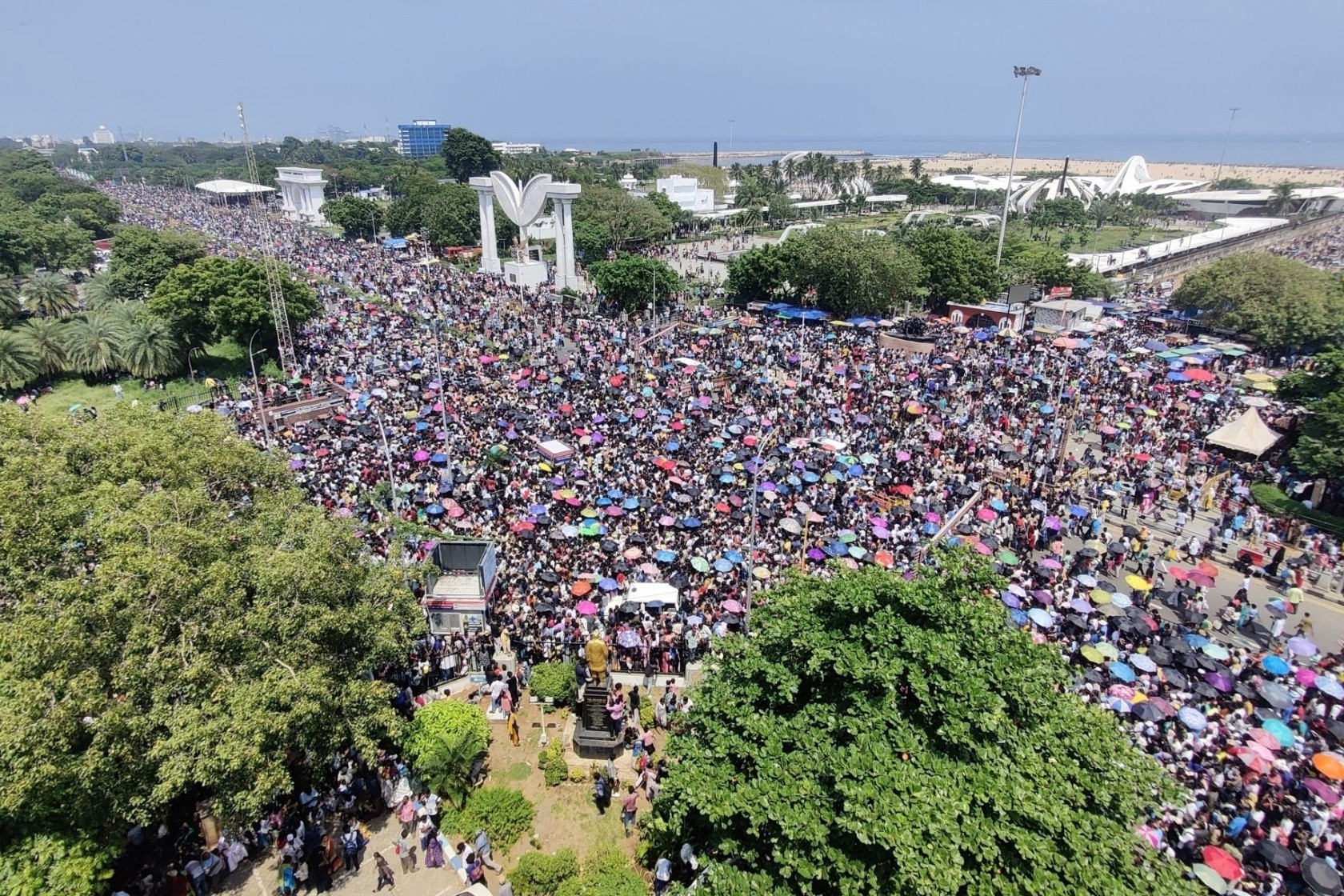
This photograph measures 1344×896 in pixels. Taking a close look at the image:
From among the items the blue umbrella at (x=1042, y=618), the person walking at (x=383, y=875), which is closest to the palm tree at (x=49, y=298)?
the person walking at (x=383, y=875)

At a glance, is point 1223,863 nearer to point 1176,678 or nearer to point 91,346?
point 1176,678

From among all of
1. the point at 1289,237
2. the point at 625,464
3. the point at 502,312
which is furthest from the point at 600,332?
the point at 1289,237

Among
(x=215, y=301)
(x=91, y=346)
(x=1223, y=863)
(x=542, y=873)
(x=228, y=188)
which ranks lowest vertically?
(x=542, y=873)

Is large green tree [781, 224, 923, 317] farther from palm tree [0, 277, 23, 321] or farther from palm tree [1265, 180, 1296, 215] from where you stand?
palm tree [1265, 180, 1296, 215]

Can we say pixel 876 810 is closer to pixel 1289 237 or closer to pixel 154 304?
pixel 154 304

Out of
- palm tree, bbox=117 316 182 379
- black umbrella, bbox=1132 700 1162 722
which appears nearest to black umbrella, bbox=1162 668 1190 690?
black umbrella, bbox=1132 700 1162 722

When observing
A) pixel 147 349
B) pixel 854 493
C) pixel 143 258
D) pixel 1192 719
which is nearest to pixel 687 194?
pixel 143 258

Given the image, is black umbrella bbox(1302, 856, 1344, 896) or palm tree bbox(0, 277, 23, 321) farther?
palm tree bbox(0, 277, 23, 321)
